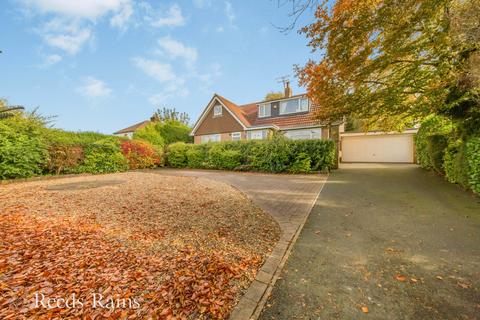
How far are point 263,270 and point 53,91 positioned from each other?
20107mm

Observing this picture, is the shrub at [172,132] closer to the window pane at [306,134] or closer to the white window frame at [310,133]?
the window pane at [306,134]

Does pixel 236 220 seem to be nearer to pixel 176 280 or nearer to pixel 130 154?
pixel 176 280

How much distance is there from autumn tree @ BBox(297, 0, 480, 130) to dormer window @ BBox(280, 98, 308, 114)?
418 inches

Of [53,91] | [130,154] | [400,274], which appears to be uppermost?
[53,91]

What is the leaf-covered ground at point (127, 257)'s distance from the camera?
69.9 inches

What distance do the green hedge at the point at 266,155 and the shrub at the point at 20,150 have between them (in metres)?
8.68

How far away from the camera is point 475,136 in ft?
18.3

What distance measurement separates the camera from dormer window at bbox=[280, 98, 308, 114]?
57.4 feet

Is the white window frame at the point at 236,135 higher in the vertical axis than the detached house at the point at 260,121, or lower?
lower

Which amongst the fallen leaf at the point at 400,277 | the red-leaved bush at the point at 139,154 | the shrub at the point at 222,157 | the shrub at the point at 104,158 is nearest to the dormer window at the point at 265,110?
the shrub at the point at 222,157

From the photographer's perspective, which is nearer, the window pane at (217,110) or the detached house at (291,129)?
the detached house at (291,129)

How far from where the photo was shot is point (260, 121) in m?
19.4

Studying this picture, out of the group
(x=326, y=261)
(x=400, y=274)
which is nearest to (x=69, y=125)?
(x=326, y=261)

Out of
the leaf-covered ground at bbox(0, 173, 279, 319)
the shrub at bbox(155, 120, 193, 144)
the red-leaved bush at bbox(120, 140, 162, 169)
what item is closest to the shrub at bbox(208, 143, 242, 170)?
the red-leaved bush at bbox(120, 140, 162, 169)
